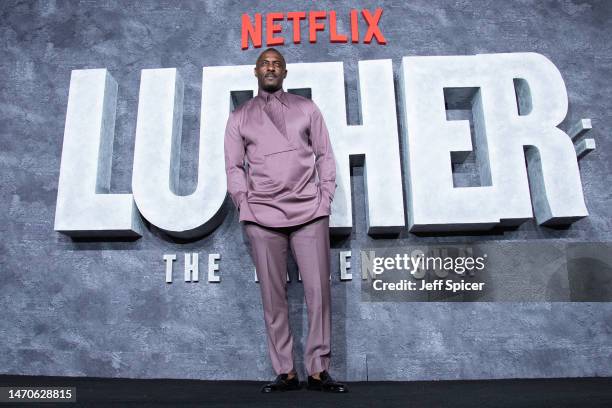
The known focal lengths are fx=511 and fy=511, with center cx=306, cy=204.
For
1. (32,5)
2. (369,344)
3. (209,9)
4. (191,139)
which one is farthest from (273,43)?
(369,344)

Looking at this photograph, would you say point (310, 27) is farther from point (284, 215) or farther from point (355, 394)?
point (355, 394)

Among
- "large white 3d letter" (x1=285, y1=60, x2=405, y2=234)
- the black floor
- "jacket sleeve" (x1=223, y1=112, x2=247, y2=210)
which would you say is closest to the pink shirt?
"jacket sleeve" (x1=223, y1=112, x2=247, y2=210)

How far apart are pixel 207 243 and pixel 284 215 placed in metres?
0.70

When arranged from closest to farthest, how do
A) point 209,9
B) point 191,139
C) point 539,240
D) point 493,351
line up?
point 493,351 → point 539,240 → point 191,139 → point 209,9

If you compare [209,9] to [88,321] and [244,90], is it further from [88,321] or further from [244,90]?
[88,321]

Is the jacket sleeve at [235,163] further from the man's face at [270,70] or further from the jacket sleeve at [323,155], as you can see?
the jacket sleeve at [323,155]

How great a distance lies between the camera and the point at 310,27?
9.11ft

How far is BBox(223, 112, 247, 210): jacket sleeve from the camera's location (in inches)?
79.8

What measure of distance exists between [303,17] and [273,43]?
22 cm

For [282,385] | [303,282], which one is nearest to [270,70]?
[303,282]

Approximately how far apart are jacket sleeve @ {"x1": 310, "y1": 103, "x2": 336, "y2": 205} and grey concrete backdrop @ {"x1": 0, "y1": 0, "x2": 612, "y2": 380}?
46 centimetres

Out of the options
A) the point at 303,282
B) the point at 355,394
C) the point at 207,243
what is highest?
the point at 207,243

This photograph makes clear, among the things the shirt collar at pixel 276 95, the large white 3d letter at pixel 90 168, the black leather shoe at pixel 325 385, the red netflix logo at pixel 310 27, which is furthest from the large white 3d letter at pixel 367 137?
the large white 3d letter at pixel 90 168

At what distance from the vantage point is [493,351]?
2.32 meters
